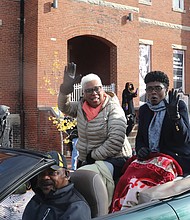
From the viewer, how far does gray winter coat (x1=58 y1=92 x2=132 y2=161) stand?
3732mm

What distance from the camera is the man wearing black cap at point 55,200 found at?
251 centimetres

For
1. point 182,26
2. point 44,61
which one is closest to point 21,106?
point 44,61

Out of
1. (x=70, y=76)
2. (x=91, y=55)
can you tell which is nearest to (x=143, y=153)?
(x=70, y=76)

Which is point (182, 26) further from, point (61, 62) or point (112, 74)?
point (61, 62)

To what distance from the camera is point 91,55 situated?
1683 centimetres

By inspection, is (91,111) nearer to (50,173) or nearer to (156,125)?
(156,125)

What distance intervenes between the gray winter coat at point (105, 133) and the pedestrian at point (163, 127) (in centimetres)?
24

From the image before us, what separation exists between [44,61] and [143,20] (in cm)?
582

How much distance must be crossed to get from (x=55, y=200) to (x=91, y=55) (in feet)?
47.8

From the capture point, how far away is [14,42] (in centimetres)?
1331

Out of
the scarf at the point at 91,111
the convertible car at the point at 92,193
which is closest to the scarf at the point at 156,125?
the scarf at the point at 91,111

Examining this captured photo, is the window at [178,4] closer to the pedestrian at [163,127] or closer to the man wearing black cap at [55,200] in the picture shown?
the pedestrian at [163,127]

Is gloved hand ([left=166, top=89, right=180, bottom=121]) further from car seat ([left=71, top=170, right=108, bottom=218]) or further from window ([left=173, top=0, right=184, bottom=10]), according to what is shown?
window ([left=173, top=0, right=184, bottom=10])

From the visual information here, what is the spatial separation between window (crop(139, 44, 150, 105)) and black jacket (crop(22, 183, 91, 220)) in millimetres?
13527
